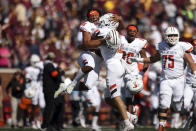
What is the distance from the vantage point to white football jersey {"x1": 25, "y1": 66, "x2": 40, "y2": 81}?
18312 millimetres

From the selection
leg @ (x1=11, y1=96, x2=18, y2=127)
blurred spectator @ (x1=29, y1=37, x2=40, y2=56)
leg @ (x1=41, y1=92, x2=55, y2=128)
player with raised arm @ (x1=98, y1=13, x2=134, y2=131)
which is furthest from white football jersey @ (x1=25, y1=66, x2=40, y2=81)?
player with raised arm @ (x1=98, y1=13, x2=134, y2=131)

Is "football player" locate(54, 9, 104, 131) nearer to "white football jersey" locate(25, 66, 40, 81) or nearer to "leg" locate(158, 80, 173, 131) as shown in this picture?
"leg" locate(158, 80, 173, 131)

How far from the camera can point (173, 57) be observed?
1234cm

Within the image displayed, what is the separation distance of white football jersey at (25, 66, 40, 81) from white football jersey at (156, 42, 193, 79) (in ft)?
21.9

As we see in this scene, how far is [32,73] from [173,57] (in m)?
7.04

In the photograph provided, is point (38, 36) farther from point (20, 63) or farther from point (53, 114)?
point (53, 114)

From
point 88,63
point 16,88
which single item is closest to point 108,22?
point 88,63

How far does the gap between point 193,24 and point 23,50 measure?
26.9 feet

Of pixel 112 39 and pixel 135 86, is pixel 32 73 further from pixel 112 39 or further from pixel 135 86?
pixel 112 39

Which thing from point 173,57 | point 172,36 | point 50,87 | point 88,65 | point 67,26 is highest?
point 67,26

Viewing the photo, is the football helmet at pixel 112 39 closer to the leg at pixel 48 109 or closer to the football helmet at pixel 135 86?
the football helmet at pixel 135 86

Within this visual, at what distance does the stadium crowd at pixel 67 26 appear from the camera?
20427 mm

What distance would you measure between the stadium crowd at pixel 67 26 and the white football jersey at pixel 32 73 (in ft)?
2.42

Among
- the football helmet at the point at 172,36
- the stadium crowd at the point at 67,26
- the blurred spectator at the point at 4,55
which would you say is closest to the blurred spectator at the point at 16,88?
the stadium crowd at the point at 67,26
